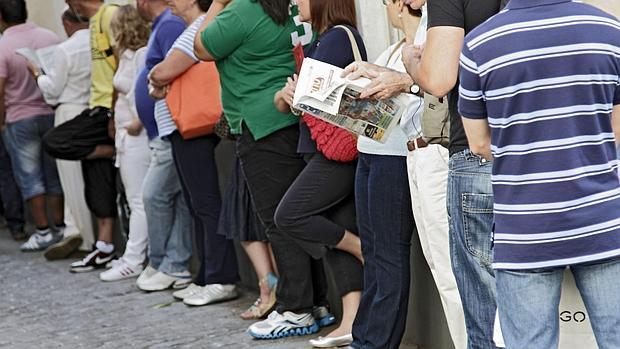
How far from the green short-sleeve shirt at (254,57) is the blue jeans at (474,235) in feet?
7.92

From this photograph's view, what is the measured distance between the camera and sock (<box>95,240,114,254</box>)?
9.18m

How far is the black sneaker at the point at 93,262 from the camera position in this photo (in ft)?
30.2

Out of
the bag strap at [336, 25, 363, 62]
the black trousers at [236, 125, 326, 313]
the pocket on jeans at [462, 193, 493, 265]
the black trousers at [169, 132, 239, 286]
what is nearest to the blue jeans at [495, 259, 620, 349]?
the pocket on jeans at [462, 193, 493, 265]

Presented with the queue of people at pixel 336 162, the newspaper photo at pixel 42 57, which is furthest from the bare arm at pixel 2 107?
the newspaper photo at pixel 42 57

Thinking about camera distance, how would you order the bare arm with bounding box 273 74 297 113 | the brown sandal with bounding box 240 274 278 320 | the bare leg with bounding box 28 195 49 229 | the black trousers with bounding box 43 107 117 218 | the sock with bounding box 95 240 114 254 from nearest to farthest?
the bare arm with bounding box 273 74 297 113, the brown sandal with bounding box 240 274 278 320, the black trousers with bounding box 43 107 117 218, the sock with bounding box 95 240 114 254, the bare leg with bounding box 28 195 49 229

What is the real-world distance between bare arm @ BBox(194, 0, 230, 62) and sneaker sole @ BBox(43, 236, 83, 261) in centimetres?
390

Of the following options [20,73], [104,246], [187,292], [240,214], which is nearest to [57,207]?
[20,73]

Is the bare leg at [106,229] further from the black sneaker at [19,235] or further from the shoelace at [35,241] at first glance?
the black sneaker at [19,235]

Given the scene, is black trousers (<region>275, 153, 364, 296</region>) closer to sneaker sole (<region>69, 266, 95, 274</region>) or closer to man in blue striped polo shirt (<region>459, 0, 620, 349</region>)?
man in blue striped polo shirt (<region>459, 0, 620, 349</region>)

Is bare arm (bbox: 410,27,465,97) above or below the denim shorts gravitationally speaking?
above

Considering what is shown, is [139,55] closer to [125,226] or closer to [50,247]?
[125,226]

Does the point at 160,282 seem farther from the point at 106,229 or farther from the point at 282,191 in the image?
the point at 282,191

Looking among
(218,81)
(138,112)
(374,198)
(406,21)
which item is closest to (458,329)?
(374,198)

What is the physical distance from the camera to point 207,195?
7.27 metres
